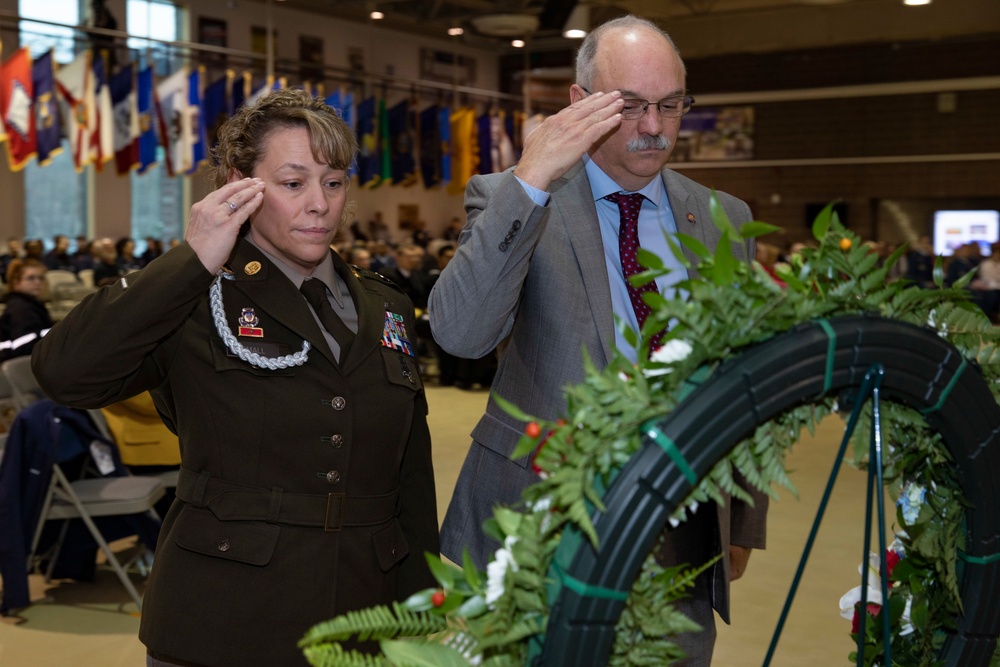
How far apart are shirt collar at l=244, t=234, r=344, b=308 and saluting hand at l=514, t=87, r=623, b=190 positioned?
57 cm

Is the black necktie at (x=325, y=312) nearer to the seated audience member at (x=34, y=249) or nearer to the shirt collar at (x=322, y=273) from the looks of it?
the shirt collar at (x=322, y=273)

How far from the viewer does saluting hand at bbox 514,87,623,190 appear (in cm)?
143

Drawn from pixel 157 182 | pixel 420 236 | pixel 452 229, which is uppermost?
pixel 157 182

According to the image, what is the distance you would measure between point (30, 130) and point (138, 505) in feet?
34.7

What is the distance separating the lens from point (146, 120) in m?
14.9

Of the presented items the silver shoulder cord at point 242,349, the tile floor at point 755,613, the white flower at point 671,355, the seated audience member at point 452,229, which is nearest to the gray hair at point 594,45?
the silver shoulder cord at point 242,349

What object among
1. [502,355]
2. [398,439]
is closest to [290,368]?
[398,439]

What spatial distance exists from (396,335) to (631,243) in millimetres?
464

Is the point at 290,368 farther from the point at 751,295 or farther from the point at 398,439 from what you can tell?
the point at 751,295

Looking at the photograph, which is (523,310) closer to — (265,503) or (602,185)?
(602,185)

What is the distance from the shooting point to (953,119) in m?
20.6

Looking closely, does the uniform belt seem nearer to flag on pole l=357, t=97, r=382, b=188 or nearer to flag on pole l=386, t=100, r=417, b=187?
flag on pole l=357, t=97, r=382, b=188

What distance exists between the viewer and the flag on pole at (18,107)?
1291cm

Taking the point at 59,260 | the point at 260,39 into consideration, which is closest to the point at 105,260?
the point at 59,260
